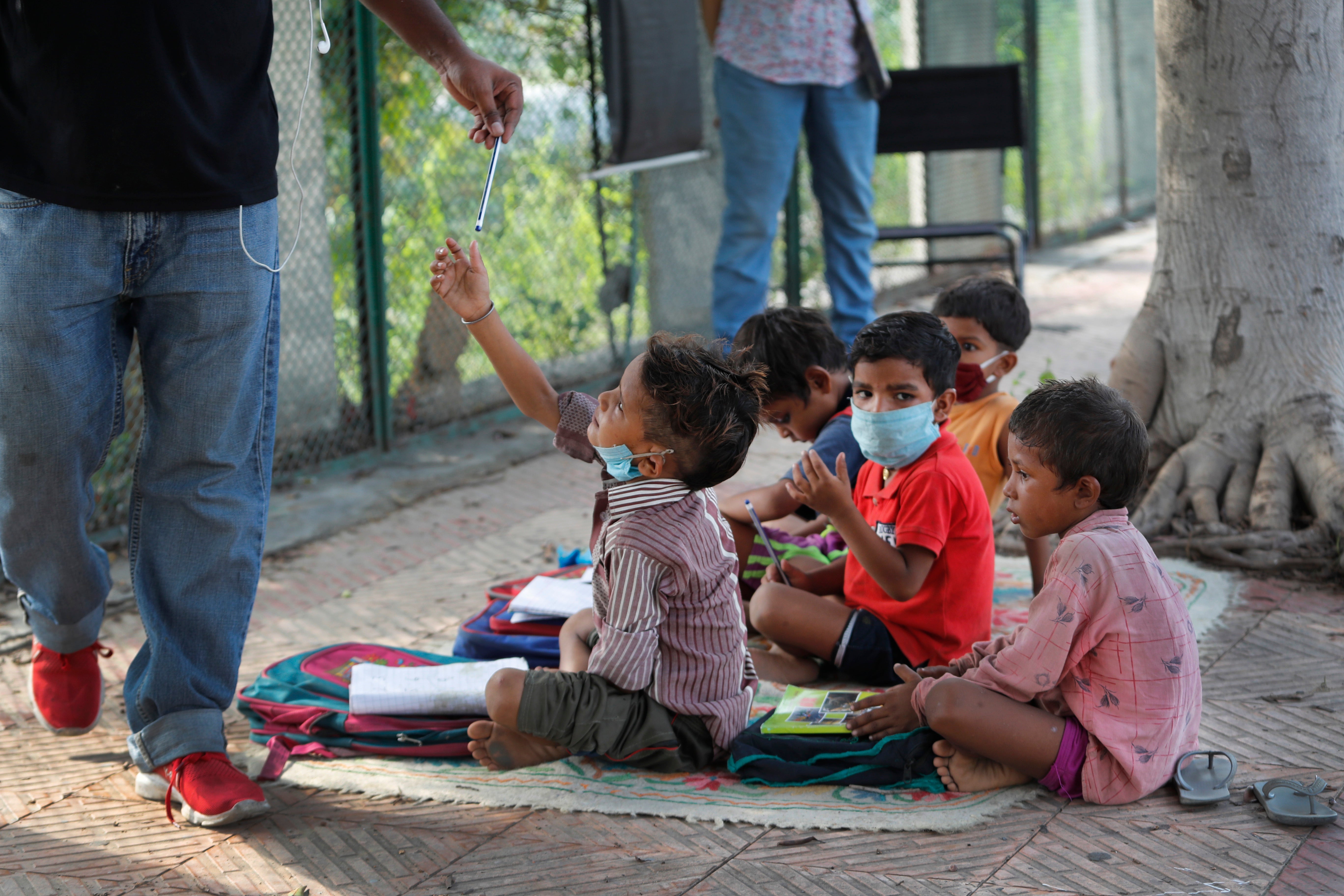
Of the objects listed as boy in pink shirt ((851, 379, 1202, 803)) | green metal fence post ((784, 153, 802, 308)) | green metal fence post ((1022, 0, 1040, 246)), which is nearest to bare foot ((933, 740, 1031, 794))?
boy in pink shirt ((851, 379, 1202, 803))

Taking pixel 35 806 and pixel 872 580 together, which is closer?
pixel 35 806

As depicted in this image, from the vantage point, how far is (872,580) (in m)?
2.91

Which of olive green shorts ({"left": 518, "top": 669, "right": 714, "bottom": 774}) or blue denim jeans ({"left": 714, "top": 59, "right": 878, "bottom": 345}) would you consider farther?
blue denim jeans ({"left": 714, "top": 59, "right": 878, "bottom": 345})

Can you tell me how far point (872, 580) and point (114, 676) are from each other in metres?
1.93

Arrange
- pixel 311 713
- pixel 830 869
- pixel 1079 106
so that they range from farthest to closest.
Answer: pixel 1079 106
pixel 311 713
pixel 830 869

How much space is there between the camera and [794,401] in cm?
322

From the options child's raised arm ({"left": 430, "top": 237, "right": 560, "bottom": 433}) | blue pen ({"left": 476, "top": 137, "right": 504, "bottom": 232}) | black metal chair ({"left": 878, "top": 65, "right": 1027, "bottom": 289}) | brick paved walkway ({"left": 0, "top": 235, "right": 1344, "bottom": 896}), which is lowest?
brick paved walkway ({"left": 0, "top": 235, "right": 1344, "bottom": 896})

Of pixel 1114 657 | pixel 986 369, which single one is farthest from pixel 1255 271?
pixel 1114 657

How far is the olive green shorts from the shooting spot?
2465mm

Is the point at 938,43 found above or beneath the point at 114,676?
above

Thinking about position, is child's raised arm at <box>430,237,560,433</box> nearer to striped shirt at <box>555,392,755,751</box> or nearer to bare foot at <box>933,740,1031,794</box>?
striped shirt at <box>555,392,755,751</box>

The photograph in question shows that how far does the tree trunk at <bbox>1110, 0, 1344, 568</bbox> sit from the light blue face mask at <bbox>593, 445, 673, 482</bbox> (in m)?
1.94

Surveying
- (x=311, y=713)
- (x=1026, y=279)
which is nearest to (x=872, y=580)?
(x=311, y=713)

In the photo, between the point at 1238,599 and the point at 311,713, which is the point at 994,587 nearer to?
the point at 1238,599
